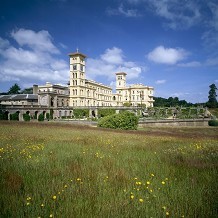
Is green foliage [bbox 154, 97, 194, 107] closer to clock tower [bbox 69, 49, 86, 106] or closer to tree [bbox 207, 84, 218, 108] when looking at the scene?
tree [bbox 207, 84, 218, 108]

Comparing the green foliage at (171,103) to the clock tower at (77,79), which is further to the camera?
the green foliage at (171,103)

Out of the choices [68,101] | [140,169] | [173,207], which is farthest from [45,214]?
[68,101]

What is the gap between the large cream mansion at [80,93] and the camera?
71.0m

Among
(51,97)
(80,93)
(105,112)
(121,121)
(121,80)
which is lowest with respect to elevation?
(121,121)

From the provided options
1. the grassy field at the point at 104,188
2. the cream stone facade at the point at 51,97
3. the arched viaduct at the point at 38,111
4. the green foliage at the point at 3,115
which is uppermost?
the cream stone facade at the point at 51,97

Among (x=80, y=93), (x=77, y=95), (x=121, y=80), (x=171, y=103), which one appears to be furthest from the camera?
(x=171, y=103)

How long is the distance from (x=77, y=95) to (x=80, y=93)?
5.65 ft

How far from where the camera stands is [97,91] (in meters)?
100

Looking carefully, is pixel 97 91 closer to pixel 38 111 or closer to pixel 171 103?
pixel 38 111

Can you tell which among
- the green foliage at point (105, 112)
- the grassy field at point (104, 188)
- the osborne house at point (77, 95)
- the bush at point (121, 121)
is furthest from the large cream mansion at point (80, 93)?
the grassy field at point (104, 188)

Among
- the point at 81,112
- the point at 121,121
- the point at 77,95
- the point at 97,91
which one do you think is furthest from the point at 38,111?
the point at 97,91

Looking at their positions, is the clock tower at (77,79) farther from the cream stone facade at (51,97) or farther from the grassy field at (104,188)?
the grassy field at (104,188)

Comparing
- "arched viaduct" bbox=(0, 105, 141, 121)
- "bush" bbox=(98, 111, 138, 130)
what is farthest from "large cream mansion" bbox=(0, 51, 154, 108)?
"bush" bbox=(98, 111, 138, 130)

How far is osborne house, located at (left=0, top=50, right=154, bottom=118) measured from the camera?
70.1 metres
